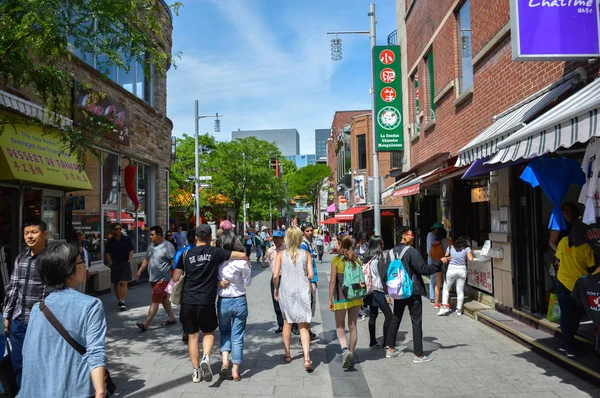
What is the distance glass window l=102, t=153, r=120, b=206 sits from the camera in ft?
43.2

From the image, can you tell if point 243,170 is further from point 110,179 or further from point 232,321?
point 232,321

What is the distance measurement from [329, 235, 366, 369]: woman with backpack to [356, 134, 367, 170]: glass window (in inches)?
1256

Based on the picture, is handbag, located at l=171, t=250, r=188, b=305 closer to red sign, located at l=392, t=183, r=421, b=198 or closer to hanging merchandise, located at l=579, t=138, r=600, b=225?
hanging merchandise, located at l=579, t=138, r=600, b=225

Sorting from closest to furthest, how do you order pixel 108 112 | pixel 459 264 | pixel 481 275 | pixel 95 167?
pixel 459 264
pixel 481 275
pixel 108 112
pixel 95 167

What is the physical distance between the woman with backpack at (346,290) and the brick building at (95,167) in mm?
3560

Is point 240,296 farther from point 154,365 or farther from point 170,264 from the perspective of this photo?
point 170,264

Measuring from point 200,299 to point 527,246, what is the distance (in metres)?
5.34

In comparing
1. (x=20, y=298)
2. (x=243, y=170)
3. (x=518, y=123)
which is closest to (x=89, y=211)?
(x=20, y=298)

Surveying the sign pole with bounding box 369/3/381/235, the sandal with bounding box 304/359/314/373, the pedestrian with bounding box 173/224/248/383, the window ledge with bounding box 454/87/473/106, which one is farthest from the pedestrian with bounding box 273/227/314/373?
the sign pole with bounding box 369/3/381/235

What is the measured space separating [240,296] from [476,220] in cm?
752

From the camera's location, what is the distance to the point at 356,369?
19.2 feet

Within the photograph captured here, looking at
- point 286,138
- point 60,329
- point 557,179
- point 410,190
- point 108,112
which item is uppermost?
point 286,138

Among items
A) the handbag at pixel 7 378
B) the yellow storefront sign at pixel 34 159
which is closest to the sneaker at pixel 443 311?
the yellow storefront sign at pixel 34 159

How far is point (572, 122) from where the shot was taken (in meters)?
4.34
